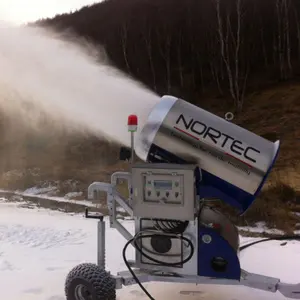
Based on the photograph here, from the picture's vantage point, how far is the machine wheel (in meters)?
3.29

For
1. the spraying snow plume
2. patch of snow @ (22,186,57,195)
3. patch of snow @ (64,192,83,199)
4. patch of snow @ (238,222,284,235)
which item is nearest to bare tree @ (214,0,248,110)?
patch of snow @ (22,186,57,195)

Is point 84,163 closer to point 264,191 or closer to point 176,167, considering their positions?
point 264,191

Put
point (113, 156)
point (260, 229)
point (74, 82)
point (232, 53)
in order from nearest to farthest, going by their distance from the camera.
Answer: point (74, 82)
point (260, 229)
point (113, 156)
point (232, 53)

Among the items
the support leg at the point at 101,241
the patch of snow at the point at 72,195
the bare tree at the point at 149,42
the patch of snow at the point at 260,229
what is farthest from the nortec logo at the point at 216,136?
the bare tree at the point at 149,42

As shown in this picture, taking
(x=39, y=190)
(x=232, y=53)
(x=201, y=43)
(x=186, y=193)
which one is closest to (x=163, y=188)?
(x=186, y=193)

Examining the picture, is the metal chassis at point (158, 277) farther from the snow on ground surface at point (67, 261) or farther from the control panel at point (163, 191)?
the snow on ground surface at point (67, 261)

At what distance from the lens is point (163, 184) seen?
3.22m

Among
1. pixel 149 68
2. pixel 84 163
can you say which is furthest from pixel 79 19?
pixel 84 163

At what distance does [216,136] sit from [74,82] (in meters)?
2.60

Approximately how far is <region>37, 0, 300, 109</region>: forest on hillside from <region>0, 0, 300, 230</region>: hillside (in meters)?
0.05

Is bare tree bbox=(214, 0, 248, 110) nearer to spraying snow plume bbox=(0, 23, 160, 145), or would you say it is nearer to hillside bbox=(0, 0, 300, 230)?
hillside bbox=(0, 0, 300, 230)

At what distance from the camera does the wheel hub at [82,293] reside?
3.39 metres

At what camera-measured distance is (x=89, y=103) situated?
4.73m

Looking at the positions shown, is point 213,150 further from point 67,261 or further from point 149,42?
point 149,42
